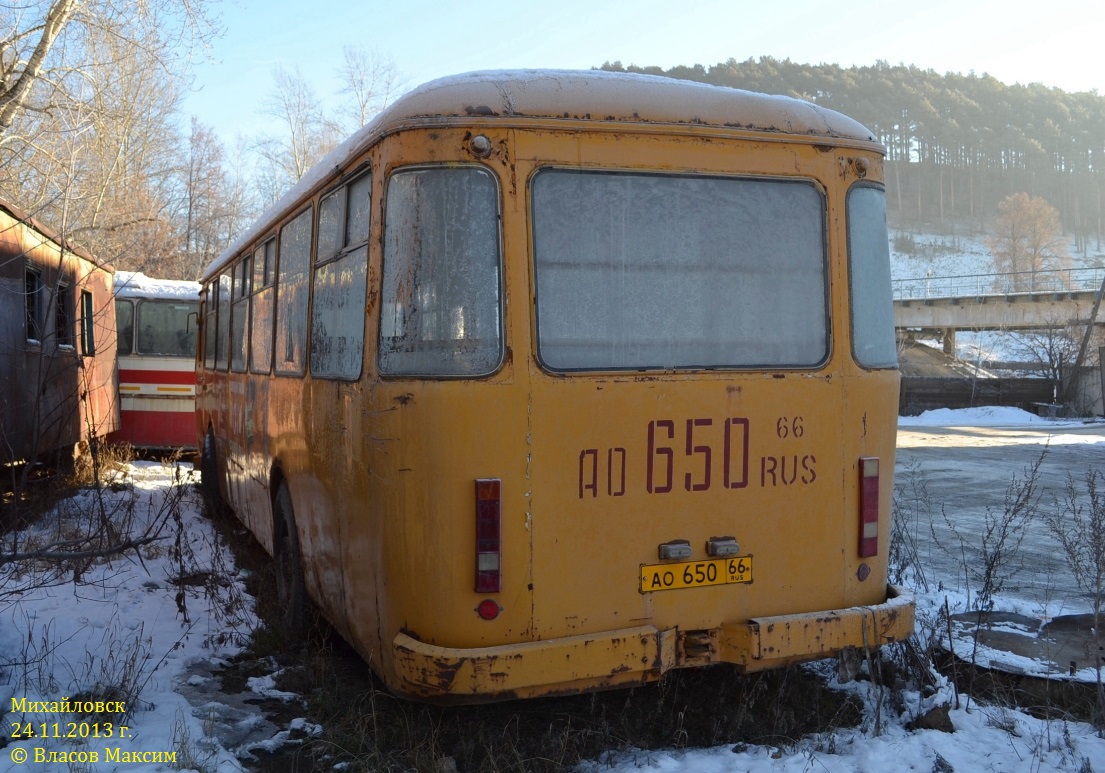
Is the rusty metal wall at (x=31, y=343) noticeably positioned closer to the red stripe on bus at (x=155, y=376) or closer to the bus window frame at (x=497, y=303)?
the red stripe on bus at (x=155, y=376)

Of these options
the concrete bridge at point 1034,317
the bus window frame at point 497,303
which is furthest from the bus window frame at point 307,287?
the concrete bridge at point 1034,317

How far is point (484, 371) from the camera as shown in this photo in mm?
3957

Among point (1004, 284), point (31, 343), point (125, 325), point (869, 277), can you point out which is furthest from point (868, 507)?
point (1004, 284)

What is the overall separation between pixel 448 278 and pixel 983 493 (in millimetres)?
10817

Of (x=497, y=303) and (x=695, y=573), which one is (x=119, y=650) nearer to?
(x=497, y=303)

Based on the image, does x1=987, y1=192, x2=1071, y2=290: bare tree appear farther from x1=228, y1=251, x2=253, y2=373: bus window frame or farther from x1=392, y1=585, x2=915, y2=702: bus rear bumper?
x1=392, y1=585, x2=915, y2=702: bus rear bumper

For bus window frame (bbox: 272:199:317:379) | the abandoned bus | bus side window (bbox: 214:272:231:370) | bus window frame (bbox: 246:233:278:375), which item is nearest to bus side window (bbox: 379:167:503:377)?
bus window frame (bbox: 272:199:317:379)

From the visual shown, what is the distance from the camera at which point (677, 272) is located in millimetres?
4281

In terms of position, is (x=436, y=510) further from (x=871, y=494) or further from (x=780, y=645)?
(x=871, y=494)

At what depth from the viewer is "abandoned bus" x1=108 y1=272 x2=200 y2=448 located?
16.5 metres

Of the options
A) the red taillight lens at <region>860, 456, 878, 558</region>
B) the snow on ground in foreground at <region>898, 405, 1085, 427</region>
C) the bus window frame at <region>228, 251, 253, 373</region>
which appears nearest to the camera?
the red taillight lens at <region>860, 456, 878, 558</region>

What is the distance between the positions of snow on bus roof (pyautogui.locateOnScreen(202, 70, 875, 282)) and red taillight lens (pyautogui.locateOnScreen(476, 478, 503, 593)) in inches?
58.1

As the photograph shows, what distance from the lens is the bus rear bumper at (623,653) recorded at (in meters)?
3.84

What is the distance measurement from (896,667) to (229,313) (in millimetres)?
6058
